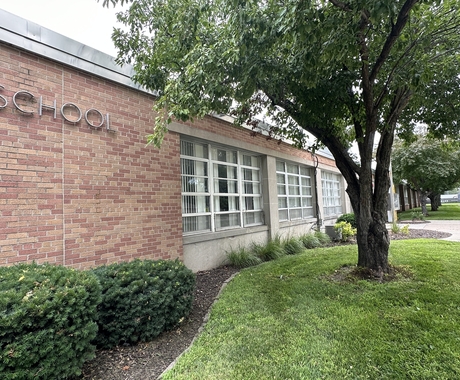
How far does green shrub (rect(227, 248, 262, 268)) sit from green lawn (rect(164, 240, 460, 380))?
1570 mm

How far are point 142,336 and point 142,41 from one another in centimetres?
542

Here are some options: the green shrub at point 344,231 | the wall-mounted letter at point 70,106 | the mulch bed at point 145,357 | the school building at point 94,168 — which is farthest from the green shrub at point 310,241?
the wall-mounted letter at point 70,106

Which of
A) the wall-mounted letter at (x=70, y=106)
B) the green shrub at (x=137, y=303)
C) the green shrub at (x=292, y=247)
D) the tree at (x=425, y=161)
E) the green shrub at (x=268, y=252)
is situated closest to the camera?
the green shrub at (x=137, y=303)

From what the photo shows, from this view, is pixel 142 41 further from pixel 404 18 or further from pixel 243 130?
pixel 404 18

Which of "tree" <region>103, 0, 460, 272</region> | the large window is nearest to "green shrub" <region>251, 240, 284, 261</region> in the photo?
the large window

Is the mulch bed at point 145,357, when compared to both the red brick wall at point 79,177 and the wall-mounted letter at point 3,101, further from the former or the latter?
the wall-mounted letter at point 3,101

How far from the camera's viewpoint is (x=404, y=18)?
3.68 meters

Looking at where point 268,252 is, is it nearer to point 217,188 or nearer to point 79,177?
point 217,188

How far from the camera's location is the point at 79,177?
14.9 feet

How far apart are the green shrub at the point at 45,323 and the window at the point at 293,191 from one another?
8929mm

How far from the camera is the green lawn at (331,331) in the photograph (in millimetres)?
2727

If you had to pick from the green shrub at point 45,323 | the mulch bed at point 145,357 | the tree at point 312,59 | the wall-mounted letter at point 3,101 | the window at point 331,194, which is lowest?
the mulch bed at point 145,357

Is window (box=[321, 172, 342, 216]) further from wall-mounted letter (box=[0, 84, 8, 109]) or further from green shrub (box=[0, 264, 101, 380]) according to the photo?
wall-mounted letter (box=[0, 84, 8, 109])

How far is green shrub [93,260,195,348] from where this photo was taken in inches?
128
